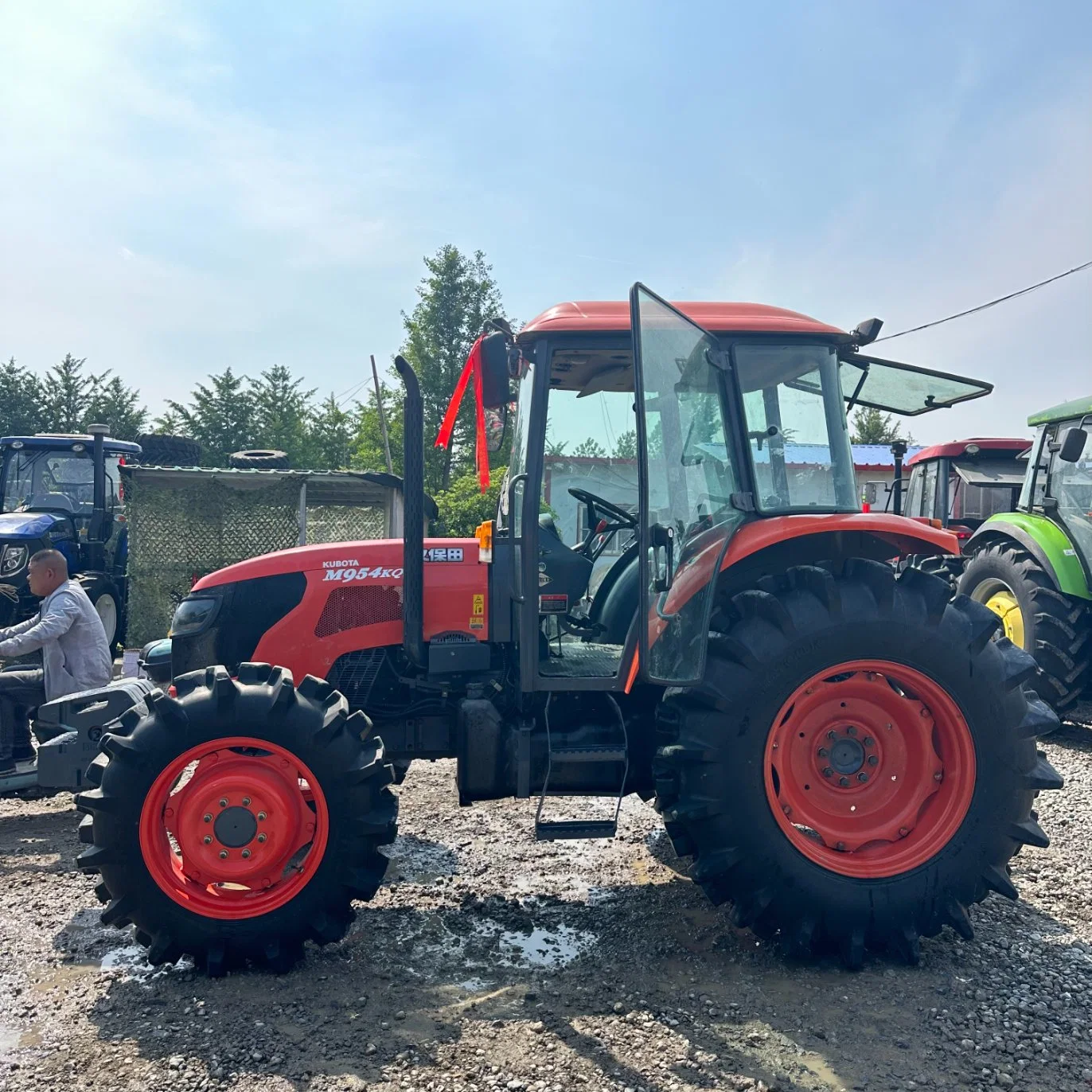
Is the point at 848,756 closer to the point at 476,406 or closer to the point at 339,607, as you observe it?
the point at 476,406

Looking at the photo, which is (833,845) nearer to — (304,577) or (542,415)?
(542,415)

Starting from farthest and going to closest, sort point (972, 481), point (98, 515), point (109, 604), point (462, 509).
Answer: point (972, 481)
point (98, 515)
point (109, 604)
point (462, 509)

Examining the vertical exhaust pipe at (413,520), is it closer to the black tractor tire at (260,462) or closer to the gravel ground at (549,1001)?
the gravel ground at (549,1001)

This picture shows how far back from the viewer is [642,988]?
3.09 meters

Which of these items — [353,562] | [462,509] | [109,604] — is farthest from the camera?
[109,604]

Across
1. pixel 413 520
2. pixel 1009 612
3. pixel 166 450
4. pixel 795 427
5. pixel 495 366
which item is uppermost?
pixel 166 450

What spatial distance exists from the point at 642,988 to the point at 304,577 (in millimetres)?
2102

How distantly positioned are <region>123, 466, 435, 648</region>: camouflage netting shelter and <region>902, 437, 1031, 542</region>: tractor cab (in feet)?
21.7

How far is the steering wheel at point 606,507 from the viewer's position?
12.9ft

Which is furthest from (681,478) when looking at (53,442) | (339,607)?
(53,442)

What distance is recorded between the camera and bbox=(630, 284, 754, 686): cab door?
3.31 m

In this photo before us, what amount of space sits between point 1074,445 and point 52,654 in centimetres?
707

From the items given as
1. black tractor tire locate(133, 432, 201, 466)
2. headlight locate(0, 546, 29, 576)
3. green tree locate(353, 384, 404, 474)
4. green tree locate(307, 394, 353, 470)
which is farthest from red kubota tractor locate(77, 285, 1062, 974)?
green tree locate(307, 394, 353, 470)

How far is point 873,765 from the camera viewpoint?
3.46 m
